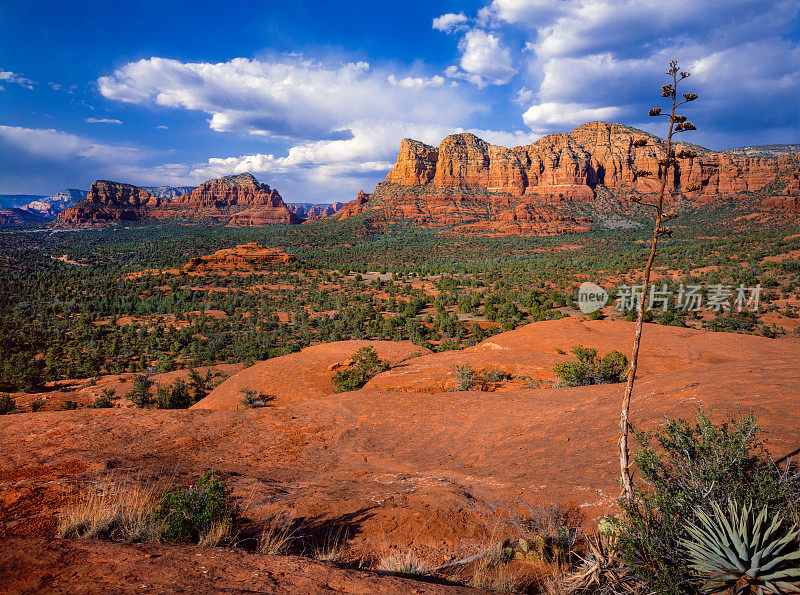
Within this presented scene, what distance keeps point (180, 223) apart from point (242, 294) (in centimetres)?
14123

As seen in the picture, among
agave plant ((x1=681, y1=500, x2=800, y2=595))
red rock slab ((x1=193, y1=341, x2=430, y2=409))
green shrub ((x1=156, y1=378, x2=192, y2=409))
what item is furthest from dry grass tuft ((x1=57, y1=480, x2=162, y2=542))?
green shrub ((x1=156, y1=378, x2=192, y2=409))

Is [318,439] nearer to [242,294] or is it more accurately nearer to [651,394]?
[651,394]

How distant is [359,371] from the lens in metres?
16.8

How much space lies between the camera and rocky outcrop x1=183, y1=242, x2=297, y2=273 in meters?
69.9

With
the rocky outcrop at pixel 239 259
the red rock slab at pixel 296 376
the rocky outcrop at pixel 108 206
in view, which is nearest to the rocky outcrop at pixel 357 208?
the rocky outcrop at pixel 239 259

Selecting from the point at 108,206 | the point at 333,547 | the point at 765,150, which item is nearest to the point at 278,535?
the point at 333,547

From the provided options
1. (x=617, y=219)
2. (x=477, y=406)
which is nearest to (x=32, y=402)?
(x=477, y=406)

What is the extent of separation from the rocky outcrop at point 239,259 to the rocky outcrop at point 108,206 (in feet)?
453

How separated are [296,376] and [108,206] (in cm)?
21543

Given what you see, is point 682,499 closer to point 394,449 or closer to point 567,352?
point 394,449

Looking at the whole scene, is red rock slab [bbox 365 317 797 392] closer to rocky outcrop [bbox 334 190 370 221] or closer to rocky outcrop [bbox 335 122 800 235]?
rocky outcrop [bbox 335 122 800 235]

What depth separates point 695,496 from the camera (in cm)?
421

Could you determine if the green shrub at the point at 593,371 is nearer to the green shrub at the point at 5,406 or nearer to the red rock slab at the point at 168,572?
the red rock slab at the point at 168,572

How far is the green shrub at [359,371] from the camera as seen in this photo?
15.9m
